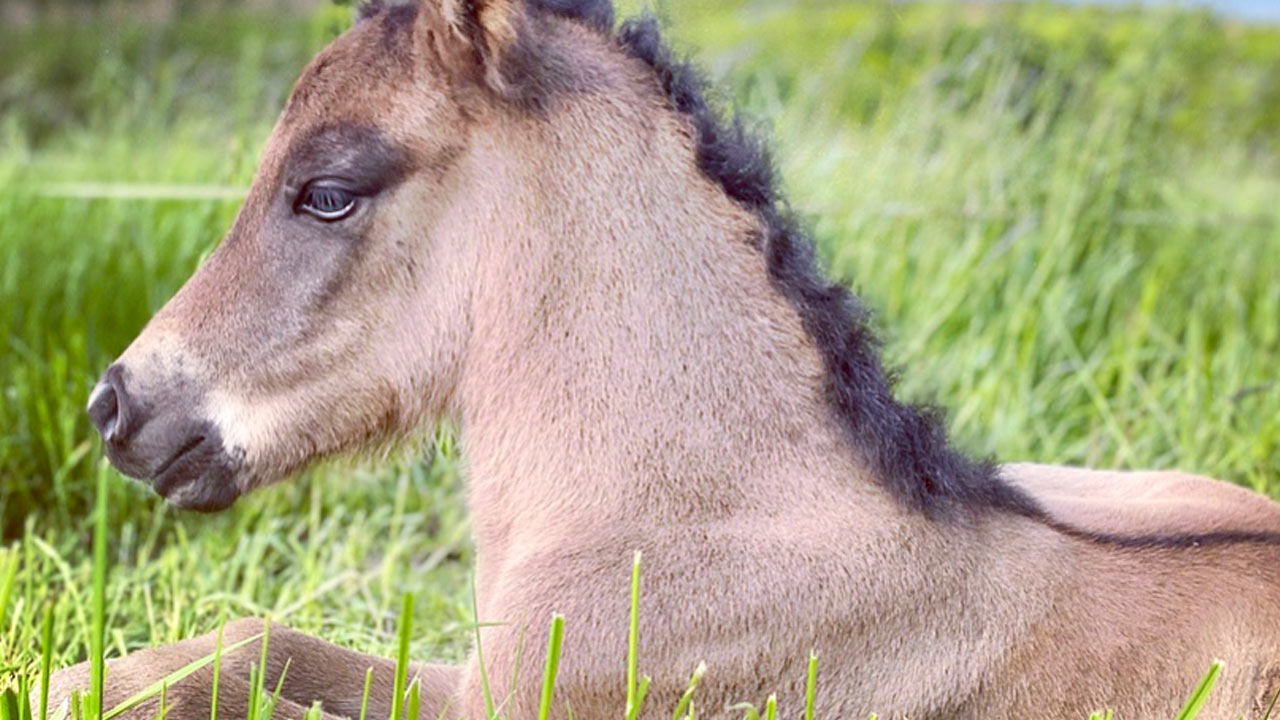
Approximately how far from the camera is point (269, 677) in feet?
8.91

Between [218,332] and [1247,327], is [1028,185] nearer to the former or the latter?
[1247,327]

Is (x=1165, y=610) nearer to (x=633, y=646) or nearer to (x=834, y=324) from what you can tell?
(x=834, y=324)

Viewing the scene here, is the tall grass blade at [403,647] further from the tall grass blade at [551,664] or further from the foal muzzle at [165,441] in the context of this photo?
the foal muzzle at [165,441]

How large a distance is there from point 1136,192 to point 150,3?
44.3 ft

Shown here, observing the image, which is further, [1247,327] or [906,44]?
[906,44]

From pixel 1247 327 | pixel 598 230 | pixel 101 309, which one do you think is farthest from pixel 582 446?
pixel 1247 327

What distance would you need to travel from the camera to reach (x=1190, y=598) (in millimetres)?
2572

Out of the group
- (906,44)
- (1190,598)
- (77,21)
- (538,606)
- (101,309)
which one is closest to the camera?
(538,606)

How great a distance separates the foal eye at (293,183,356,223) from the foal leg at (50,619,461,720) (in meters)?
0.85

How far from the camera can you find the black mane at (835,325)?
2.57 metres

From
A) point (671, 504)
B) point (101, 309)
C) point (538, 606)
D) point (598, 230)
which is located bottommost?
point (101, 309)

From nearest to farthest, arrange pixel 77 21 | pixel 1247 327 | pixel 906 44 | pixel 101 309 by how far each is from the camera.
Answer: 1. pixel 101 309
2. pixel 1247 327
3. pixel 906 44
4. pixel 77 21

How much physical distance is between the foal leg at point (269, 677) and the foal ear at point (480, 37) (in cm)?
118

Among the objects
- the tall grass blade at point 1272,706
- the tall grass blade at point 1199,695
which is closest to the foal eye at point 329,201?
the tall grass blade at point 1199,695
